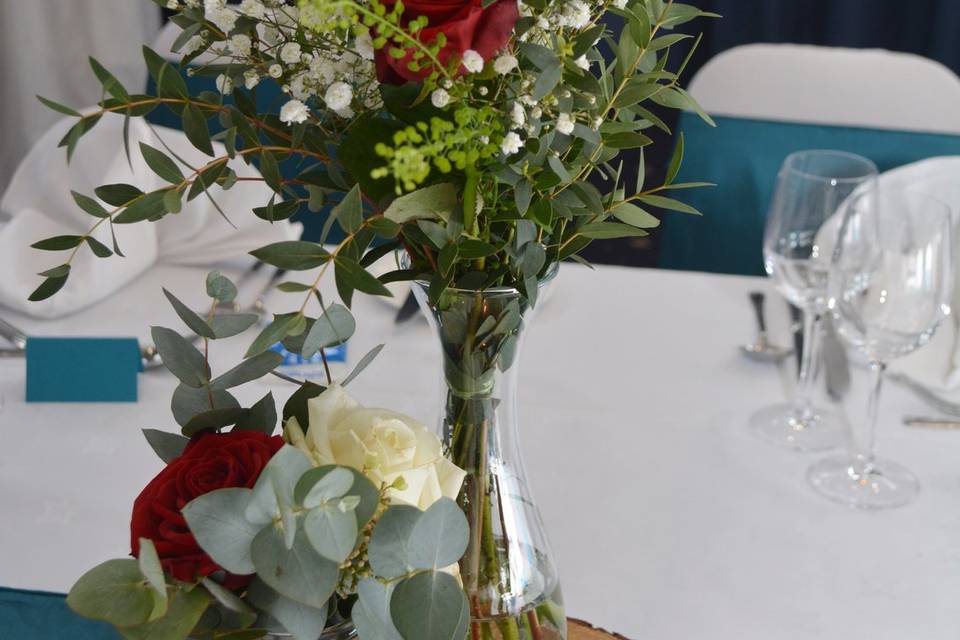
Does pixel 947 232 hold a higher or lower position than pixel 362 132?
lower

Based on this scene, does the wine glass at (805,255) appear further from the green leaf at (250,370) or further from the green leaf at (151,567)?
the green leaf at (151,567)

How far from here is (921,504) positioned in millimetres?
969

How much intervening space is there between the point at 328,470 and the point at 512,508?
0.23 m

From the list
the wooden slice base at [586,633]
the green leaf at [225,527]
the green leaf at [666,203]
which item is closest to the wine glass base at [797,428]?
the wooden slice base at [586,633]

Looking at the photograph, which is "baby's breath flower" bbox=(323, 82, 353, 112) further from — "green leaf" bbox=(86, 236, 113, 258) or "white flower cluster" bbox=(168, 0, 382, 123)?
"green leaf" bbox=(86, 236, 113, 258)

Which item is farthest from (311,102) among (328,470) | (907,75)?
(907,75)

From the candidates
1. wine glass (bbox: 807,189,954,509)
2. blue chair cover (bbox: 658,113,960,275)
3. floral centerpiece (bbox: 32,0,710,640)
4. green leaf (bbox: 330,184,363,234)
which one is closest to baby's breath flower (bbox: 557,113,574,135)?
floral centerpiece (bbox: 32,0,710,640)

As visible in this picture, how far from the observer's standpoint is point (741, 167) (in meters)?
1.71

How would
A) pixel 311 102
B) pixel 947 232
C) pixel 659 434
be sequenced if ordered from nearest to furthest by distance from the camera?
1. pixel 311 102
2. pixel 947 232
3. pixel 659 434

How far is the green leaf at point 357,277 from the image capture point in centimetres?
52

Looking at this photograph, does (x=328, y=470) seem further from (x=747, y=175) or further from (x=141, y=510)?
(x=747, y=175)

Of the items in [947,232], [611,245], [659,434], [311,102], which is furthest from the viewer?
[611,245]

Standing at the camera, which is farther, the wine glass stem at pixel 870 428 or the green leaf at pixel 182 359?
the wine glass stem at pixel 870 428

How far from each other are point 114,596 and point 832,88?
1.60 meters
